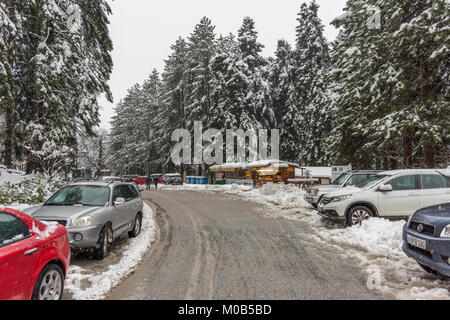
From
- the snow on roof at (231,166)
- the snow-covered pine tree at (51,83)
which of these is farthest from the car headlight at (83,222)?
the snow on roof at (231,166)

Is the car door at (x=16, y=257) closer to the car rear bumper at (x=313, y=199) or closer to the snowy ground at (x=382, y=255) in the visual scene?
the snowy ground at (x=382, y=255)

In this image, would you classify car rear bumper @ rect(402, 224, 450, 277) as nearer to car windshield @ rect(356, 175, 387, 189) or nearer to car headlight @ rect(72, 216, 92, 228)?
car windshield @ rect(356, 175, 387, 189)

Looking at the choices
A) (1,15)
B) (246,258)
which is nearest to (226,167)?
(1,15)

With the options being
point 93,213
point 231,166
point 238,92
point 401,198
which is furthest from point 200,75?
point 93,213

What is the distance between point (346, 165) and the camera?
61.8 ft

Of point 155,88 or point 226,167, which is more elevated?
point 155,88

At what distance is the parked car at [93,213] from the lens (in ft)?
19.4

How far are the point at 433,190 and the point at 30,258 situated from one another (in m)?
10.2

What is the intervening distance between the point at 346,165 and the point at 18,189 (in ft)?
57.2

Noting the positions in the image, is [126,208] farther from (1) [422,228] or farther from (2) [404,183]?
(2) [404,183]

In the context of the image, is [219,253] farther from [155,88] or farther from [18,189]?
[155,88]

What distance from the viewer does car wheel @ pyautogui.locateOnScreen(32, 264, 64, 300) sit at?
3666mm

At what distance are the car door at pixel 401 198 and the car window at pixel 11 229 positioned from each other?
355 inches

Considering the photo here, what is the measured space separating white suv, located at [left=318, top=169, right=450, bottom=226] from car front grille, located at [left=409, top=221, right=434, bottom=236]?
12.2ft
